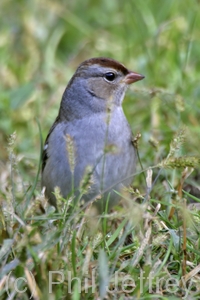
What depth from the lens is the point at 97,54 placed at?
687 centimetres

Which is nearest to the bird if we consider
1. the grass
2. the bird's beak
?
the bird's beak

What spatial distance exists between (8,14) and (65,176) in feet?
13.8

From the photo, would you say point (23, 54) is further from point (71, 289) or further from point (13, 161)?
point (71, 289)

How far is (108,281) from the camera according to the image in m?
2.95

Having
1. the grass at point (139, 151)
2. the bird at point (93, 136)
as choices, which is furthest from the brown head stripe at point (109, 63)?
the grass at point (139, 151)

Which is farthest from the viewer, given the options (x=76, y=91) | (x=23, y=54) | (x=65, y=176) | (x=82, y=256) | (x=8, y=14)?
(x=8, y=14)

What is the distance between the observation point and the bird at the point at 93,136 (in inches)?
164

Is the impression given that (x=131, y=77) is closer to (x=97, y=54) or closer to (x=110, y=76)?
(x=110, y=76)

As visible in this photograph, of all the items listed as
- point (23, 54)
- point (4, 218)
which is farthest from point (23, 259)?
point (23, 54)

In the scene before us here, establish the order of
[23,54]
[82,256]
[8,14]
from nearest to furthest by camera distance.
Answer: [82,256], [23,54], [8,14]

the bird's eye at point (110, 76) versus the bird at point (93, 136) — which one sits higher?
the bird's eye at point (110, 76)

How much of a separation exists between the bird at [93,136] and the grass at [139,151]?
17cm

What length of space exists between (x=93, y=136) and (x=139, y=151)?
2.89ft

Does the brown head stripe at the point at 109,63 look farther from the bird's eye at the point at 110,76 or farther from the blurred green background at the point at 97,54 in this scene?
the blurred green background at the point at 97,54
